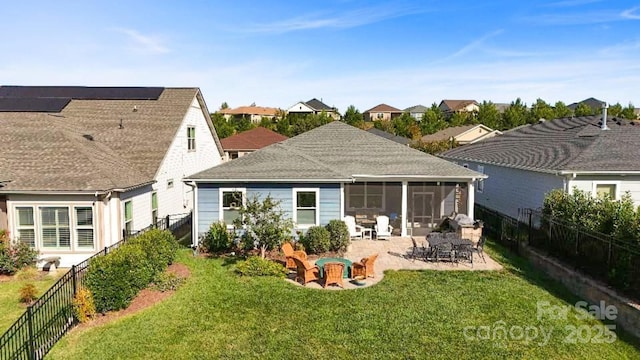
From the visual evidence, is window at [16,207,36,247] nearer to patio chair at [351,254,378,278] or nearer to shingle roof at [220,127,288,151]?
patio chair at [351,254,378,278]

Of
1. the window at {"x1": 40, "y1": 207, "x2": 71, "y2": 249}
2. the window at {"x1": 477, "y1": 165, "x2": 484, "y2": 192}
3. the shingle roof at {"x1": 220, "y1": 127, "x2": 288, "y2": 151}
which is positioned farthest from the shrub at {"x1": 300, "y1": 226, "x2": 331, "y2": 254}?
the shingle roof at {"x1": 220, "y1": 127, "x2": 288, "y2": 151}

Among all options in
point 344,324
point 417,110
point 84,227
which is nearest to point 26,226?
point 84,227

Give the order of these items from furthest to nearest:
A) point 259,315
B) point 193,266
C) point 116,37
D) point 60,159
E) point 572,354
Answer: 1. point 116,37
2. point 60,159
3. point 193,266
4. point 259,315
5. point 572,354

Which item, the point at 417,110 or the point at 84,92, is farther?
the point at 417,110

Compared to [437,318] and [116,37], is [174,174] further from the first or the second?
[437,318]

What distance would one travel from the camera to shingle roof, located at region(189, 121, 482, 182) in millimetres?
16344

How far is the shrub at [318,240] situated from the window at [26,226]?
9746 mm

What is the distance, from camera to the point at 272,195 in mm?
16422

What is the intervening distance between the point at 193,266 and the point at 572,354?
11.4 metres

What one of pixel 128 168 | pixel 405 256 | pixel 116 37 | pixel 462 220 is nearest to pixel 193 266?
pixel 128 168

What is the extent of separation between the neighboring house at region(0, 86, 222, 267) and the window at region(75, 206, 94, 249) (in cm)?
3

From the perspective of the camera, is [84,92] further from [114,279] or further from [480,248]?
[480,248]

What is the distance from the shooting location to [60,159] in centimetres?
1538

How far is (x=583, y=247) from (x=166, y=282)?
12785 millimetres
